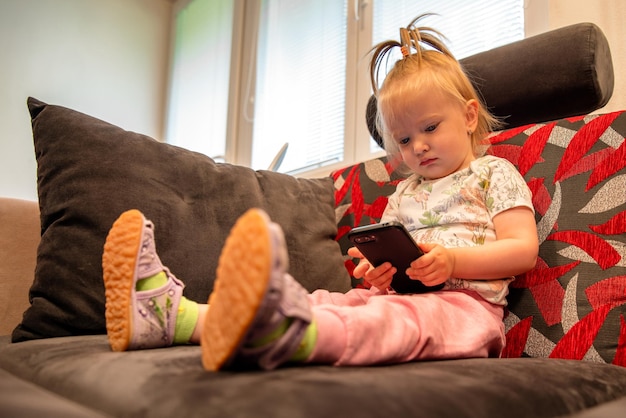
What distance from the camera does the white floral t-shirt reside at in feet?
2.93

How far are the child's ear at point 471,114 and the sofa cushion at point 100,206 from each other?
1.47ft

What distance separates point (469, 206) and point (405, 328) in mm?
410

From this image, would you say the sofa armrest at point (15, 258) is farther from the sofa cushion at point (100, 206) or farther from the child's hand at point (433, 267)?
the child's hand at point (433, 267)

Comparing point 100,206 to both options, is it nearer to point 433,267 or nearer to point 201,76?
point 433,267

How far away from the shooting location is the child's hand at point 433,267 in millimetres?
781

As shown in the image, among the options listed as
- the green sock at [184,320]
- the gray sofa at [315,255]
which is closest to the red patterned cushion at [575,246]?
the gray sofa at [315,255]

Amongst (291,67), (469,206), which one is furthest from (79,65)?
(469,206)

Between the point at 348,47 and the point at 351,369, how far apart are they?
1.82 m

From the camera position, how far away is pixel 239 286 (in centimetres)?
45

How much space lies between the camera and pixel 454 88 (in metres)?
1.01

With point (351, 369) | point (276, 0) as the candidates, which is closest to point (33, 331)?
point (351, 369)

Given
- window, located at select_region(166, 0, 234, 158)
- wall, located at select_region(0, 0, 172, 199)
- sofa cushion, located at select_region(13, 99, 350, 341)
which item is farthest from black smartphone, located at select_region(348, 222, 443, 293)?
wall, located at select_region(0, 0, 172, 199)

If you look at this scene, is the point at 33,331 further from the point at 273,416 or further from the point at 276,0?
the point at 276,0

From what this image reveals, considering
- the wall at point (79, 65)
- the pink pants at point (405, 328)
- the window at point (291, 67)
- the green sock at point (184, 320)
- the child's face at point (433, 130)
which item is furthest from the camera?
the wall at point (79, 65)
